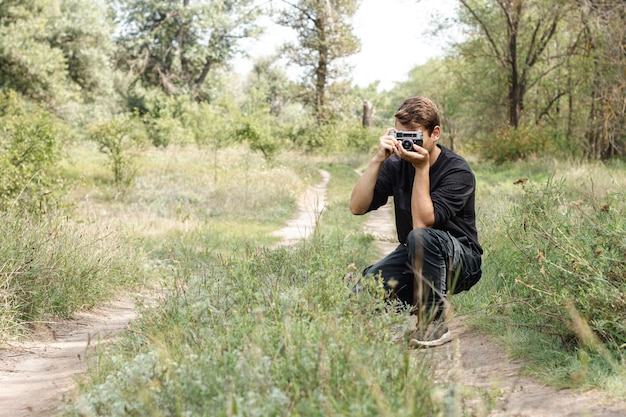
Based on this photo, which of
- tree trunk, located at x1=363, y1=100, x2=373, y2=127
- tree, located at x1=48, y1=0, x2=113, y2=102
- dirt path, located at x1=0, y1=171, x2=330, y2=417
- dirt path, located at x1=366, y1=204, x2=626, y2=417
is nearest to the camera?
dirt path, located at x1=366, y1=204, x2=626, y2=417

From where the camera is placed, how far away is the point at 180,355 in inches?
131

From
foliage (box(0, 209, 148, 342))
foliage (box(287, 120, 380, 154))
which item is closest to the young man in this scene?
foliage (box(0, 209, 148, 342))

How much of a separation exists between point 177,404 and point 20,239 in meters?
4.12

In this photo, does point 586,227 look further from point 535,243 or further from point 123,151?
point 123,151

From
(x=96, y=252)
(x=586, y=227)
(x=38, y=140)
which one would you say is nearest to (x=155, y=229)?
(x=38, y=140)

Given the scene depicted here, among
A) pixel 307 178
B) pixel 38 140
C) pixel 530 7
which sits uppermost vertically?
pixel 530 7

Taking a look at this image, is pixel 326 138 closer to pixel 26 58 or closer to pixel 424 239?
pixel 26 58

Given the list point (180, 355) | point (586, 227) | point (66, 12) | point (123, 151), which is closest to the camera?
point (180, 355)

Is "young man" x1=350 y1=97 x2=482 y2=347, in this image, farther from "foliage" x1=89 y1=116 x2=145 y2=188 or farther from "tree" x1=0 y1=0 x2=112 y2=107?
"tree" x1=0 y1=0 x2=112 y2=107

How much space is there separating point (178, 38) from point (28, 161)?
32.1 metres

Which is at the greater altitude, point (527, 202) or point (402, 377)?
point (527, 202)

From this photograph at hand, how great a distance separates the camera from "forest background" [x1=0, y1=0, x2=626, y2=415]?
4145mm

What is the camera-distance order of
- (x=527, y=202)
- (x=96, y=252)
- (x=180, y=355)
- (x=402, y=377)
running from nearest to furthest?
(x=402, y=377), (x=180, y=355), (x=527, y=202), (x=96, y=252)

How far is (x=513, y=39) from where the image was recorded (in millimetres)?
24656
